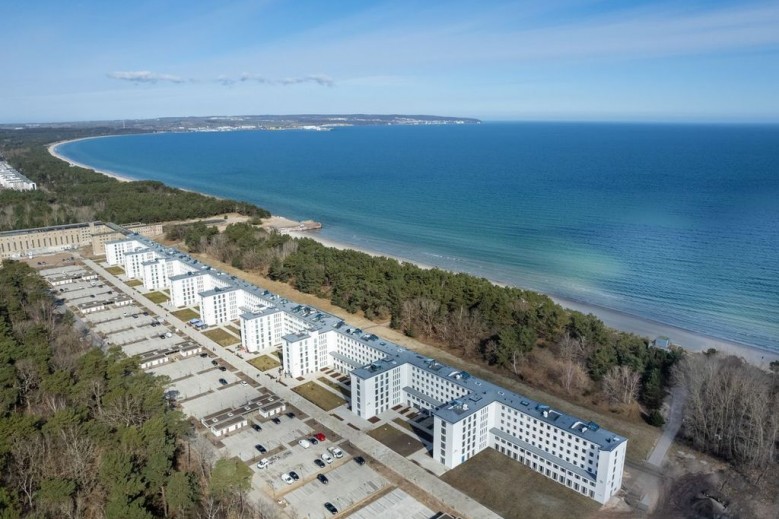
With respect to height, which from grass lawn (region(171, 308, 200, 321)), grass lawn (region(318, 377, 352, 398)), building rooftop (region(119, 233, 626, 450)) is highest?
building rooftop (region(119, 233, 626, 450))

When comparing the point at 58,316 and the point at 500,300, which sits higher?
the point at 500,300

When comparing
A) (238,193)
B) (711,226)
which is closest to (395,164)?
(238,193)

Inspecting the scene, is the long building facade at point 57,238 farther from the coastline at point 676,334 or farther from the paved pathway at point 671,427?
the paved pathway at point 671,427

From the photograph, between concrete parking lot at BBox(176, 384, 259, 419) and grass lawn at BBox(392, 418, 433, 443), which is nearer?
grass lawn at BBox(392, 418, 433, 443)

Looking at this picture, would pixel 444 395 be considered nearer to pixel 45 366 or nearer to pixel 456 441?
pixel 456 441

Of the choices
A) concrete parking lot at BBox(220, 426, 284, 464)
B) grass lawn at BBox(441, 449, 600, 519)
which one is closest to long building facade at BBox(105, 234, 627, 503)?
grass lawn at BBox(441, 449, 600, 519)

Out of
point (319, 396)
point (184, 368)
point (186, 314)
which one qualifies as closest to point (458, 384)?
point (319, 396)

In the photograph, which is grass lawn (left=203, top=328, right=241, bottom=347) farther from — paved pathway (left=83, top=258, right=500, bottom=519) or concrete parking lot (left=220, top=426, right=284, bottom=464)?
concrete parking lot (left=220, top=426, right=284, bottom=464)

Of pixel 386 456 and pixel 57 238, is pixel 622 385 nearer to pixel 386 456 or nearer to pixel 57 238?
pixel 386 456
